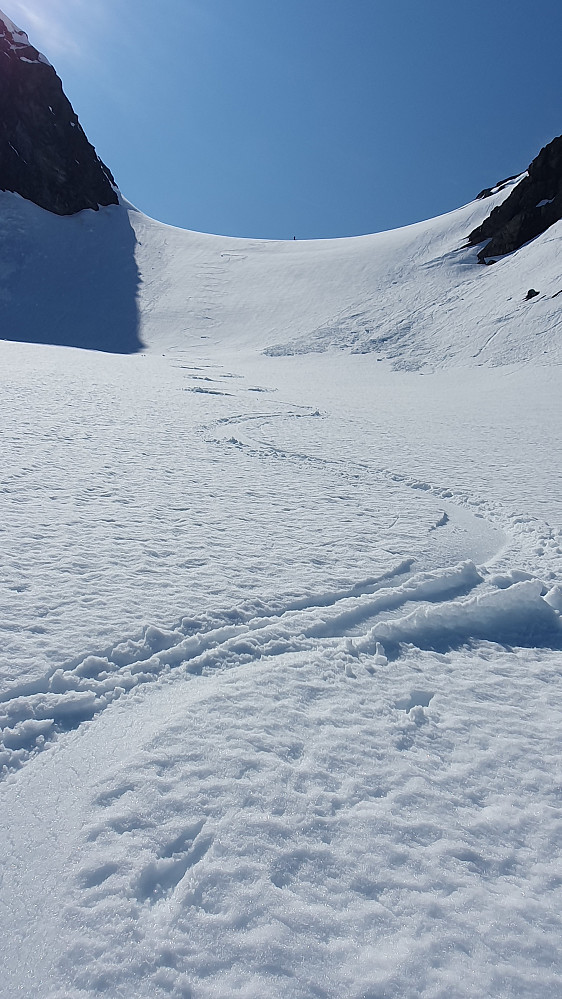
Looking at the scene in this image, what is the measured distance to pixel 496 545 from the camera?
463 cm

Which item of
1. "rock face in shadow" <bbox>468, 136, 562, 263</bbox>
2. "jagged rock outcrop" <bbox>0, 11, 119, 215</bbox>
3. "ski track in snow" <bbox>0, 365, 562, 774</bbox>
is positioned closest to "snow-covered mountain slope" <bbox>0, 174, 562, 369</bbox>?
"rock face in shadow" <bbox>468, 136, 562, 263</bbox>

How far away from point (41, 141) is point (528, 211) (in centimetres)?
3824

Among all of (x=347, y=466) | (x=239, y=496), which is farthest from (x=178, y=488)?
(x=347, y=466)

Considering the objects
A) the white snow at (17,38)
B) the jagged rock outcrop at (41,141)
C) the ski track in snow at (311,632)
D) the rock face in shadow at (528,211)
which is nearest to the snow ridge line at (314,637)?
the ski track in snow at (311,632)

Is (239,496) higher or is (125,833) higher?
(239,496)

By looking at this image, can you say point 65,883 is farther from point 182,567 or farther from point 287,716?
point 182,567

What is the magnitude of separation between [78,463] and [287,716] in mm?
4232

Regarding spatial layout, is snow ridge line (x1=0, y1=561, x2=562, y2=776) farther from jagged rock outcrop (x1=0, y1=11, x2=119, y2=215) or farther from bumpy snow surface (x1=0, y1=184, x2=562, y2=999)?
jagged rock outcrop (x1=0, y1=11, x2=119, y2=215)

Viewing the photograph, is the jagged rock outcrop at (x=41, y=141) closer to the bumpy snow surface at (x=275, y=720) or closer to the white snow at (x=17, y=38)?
the white snow at (x=17, y=38)

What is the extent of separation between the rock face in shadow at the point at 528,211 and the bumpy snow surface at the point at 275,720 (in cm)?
2560

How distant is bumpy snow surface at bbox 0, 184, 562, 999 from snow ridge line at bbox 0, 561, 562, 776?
0.02 metres

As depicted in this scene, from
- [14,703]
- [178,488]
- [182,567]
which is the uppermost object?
[178,488]

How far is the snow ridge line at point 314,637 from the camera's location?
7.83ft

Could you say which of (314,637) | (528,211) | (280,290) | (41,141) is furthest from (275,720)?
(41,141)
